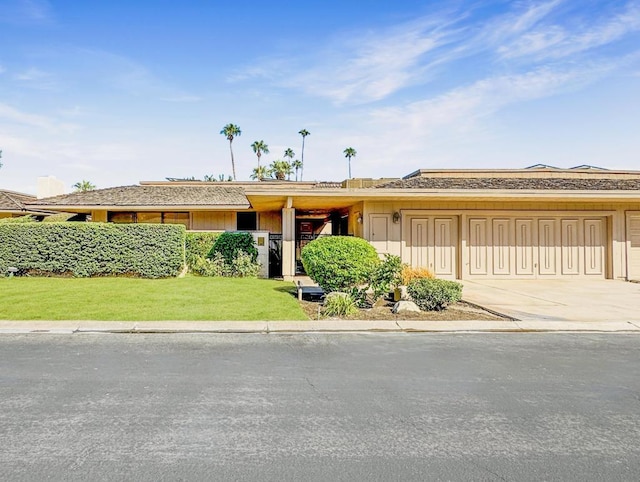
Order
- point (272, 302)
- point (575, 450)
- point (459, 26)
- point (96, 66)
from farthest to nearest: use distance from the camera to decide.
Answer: point (96, 66) → point (459, 26) → point (272, 302) → point (575, 450)

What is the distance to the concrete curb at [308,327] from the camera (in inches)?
302

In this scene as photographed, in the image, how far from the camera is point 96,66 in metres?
14.9

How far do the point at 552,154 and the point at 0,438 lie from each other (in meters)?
28.5

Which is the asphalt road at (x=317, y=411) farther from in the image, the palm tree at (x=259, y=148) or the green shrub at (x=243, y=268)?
the palm tree at (x=259, y=148)

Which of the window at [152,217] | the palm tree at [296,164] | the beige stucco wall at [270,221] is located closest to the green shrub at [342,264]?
the beige stucco wall at [270,221]

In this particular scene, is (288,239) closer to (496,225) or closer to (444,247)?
(444,247)

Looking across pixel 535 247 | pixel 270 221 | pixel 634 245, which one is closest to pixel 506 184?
pixel 535 247

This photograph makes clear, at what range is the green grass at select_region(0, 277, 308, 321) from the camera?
8.77m

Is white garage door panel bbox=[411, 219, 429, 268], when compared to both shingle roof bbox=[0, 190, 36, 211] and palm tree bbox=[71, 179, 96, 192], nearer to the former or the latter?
shingle roof bbox=[0, 190, 36, 211]

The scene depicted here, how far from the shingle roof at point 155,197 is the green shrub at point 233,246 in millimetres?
3147

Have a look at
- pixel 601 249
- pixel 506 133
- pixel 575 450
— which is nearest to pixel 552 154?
pixel 506 133

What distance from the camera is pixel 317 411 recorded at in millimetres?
4102

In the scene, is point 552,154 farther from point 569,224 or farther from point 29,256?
point 29,256

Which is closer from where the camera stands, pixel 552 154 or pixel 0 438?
pixel 0 438
